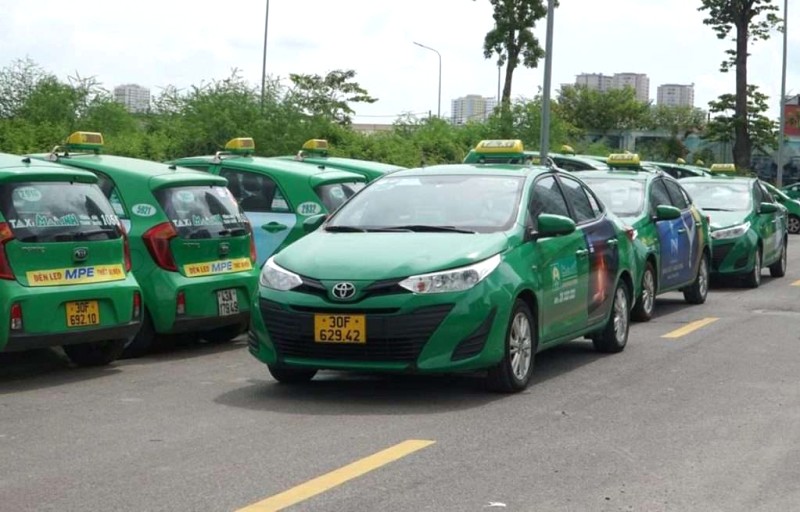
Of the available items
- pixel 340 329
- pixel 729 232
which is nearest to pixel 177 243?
pixel 340 329

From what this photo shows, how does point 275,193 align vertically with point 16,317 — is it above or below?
above

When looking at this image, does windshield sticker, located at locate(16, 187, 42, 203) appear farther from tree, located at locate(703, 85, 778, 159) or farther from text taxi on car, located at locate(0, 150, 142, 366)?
tree, located at locate(703, 85, 778, 159)

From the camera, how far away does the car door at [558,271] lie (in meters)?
10.4

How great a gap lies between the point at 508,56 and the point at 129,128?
22.5m

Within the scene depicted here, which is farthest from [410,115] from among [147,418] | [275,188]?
[147,418]

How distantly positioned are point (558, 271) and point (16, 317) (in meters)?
3.87

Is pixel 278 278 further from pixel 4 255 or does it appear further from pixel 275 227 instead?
pixel 275 227

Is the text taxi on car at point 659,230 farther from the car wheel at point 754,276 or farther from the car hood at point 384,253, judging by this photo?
the car hood at point 384,253

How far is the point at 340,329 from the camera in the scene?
30.2 feet

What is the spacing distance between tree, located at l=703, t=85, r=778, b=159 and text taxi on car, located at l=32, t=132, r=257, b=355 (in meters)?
43.3

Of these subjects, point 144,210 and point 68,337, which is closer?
point 68,337

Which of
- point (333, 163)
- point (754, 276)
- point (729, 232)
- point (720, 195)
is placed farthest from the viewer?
point (720, 195)

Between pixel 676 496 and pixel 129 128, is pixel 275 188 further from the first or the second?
pixel 129 128

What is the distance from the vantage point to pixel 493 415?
8.91m
